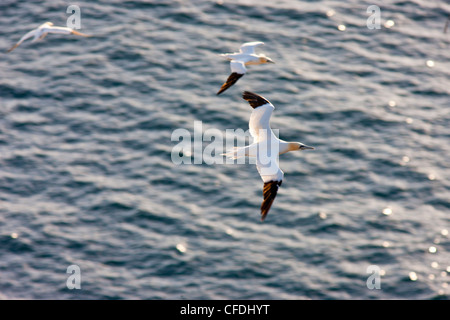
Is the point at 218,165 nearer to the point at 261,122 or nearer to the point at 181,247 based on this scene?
the point at 181,247

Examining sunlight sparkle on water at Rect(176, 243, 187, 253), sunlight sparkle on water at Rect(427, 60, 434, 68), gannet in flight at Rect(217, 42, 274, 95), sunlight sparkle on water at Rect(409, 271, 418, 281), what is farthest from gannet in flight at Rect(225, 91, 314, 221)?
sunlight sparkle on water at Rect(427, 60, 434, 68)

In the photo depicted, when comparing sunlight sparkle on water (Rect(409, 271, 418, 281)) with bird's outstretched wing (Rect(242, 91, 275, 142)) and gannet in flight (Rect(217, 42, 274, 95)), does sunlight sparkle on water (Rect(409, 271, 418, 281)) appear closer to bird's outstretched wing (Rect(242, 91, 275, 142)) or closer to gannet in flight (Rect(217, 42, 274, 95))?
gannet in flight (Rect(217, 42, 274, 95))

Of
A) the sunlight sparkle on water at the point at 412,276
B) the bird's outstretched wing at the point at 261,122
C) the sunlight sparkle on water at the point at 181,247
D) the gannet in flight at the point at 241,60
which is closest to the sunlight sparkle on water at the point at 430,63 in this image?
the sunlight sparkle on water at the point at 412,276

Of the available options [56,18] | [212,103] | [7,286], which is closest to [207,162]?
[212,103]

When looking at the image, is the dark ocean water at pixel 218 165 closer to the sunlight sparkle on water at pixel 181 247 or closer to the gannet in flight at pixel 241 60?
the sunlight sparkle on water at pixel 181 247
